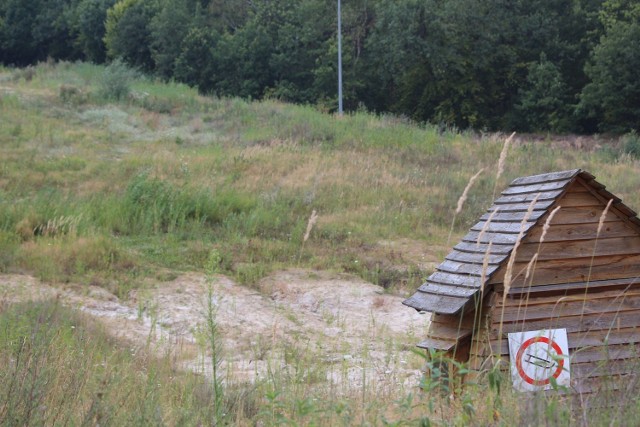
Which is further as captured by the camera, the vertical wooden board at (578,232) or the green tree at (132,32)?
the green tree at (132,32)

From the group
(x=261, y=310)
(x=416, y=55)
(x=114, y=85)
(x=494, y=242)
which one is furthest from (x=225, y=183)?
(x=416, y=55)

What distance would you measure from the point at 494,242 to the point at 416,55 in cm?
3687

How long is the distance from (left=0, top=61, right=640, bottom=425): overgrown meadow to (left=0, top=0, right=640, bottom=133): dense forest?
1411 cm

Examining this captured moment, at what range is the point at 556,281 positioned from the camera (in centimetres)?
581

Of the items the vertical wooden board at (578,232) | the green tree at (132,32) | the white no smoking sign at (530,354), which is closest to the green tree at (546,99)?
the green tree at (132,32)

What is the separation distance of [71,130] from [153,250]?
31.1 feet

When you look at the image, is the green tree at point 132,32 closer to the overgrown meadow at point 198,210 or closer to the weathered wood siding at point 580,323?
the overgrown meadow at point 198,210

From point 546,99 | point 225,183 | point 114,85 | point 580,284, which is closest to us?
point 580,284

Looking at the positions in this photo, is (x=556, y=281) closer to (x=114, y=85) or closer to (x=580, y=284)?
(x=580, y=284)

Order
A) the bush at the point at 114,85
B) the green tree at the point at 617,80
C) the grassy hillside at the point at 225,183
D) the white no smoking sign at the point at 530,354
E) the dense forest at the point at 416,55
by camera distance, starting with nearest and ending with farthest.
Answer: the white no smoking sign at the point at 530,354, the grassy hillside at the point at 225,183, the bush at the point at 114,85, the green tree at the point at 617,80, the dense forest at the point at 416,55

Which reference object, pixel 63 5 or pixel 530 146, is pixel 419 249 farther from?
pixel 63 5

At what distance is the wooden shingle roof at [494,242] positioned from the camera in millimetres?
5473

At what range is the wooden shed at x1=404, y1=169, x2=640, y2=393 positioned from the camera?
18.2ft

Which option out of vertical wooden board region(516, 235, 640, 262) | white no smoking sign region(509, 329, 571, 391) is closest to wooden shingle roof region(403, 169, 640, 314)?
vertical wooden board region(516, 235, 640, 262)
